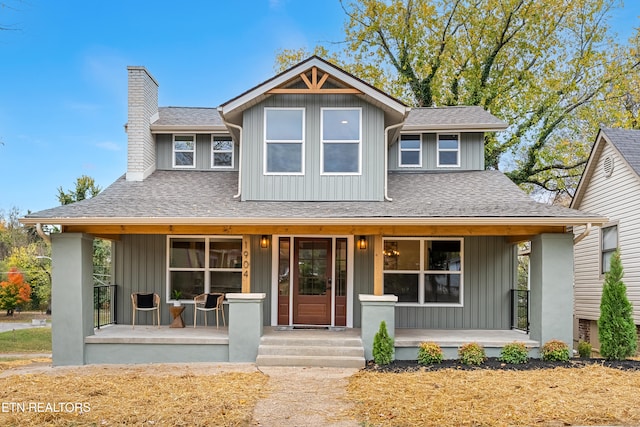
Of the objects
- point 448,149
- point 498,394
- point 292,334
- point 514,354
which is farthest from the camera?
point 448,149

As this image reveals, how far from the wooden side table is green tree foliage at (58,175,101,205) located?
13.7m

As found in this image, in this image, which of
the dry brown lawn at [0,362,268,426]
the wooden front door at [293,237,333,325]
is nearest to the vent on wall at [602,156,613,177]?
the wooden front door at [293,237,333,325]

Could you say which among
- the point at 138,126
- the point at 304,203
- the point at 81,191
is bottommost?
the point at 304,203

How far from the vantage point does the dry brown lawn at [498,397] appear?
5.41 meters

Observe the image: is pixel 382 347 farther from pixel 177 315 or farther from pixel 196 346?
pixel 177 315

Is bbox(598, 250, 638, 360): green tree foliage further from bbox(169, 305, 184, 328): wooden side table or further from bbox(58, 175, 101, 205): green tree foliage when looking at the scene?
bbox(58, 175, 101, 205): green tree foliage

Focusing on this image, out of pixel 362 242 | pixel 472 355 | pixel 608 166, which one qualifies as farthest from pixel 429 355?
pixel 608 166

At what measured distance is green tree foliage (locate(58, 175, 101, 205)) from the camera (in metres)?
21.8

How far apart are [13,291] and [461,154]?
2569 cm

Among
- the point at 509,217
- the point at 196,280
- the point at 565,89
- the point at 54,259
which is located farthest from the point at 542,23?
the point at 54,259

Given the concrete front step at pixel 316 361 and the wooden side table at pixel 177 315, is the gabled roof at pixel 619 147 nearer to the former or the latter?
the concrete front step at pixel 316 361

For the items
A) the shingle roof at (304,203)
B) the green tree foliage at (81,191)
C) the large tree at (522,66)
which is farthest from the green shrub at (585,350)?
the green tree foliage at (81,191)

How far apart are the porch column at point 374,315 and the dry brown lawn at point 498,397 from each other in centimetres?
94

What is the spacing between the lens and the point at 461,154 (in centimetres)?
1213
